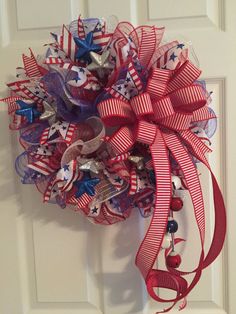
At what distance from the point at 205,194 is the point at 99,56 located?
0.40m

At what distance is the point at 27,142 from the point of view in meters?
0.75

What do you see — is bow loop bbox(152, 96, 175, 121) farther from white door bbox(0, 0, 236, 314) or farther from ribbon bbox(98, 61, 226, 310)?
white door bbox(0, 0, 236, 314)

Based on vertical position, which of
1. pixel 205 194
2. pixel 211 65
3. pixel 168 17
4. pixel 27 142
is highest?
pixel 168 17

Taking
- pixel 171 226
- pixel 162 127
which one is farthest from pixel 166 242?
pixel 162 127

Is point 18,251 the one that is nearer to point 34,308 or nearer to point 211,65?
point 34,308

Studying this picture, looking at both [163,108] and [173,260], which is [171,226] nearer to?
[173,260]

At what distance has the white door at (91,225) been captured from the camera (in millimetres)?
784

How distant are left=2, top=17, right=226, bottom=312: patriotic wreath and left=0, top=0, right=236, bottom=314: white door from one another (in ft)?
0.28

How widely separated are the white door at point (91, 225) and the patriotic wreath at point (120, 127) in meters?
0.09

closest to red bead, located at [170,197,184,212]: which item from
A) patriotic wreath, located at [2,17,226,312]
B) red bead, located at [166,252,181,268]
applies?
patriotic wreath, located at [2,17,226,312]

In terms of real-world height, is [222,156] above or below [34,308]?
above

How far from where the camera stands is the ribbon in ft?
2.15

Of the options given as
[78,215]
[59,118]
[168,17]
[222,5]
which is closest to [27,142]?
[59,118]

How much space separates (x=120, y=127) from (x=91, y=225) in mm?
278
